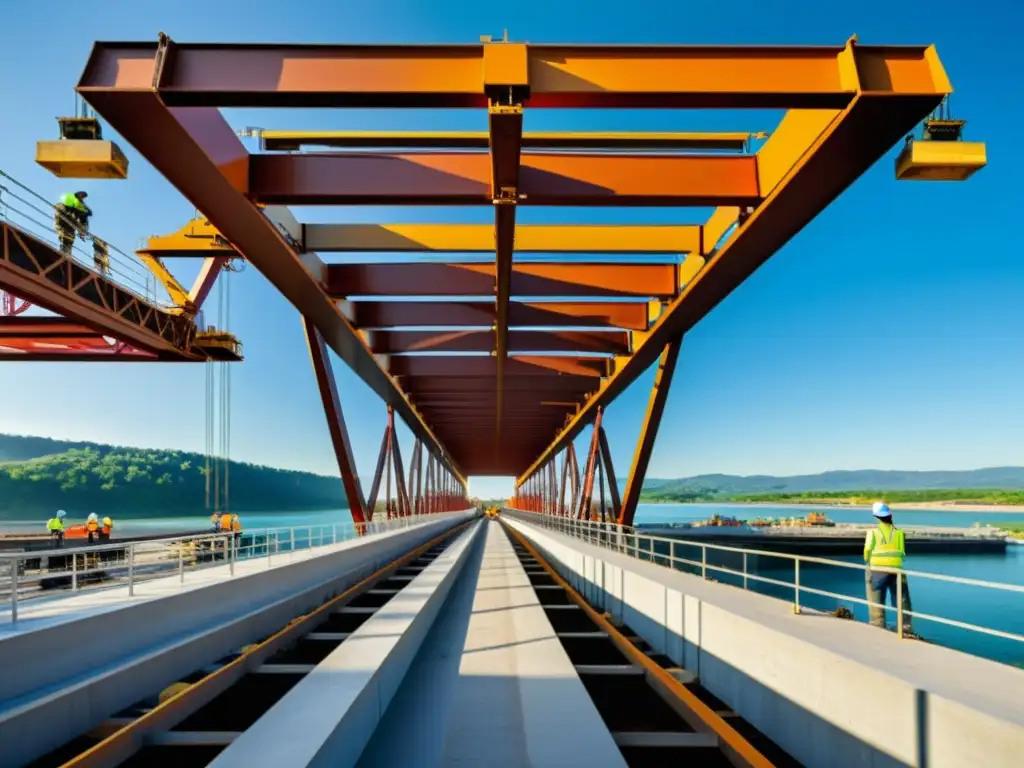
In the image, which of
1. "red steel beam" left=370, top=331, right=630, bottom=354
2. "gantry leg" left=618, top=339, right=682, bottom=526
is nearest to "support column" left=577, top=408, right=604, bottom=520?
"gantry leg" left=618, top=339, right=682, bottom=526

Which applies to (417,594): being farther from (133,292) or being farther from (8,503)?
(8,503)

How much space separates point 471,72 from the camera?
9.18 meters

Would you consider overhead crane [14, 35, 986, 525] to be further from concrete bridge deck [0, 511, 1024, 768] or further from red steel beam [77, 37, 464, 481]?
concrete bridge deck [0, 511, 1024, 768]

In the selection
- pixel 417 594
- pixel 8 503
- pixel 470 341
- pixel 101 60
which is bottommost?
pixel 8 503

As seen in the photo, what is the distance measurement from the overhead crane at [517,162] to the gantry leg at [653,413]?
0.25 feet

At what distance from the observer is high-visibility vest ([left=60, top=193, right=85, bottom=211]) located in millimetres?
17938

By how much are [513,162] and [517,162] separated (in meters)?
0.06

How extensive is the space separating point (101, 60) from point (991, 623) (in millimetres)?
38374

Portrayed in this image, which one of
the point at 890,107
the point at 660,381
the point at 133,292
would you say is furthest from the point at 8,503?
the point at 890,107

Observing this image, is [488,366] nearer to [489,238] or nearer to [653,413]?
[653,413]

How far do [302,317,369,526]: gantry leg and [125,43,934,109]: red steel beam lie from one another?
9.85 meters

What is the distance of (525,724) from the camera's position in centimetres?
600

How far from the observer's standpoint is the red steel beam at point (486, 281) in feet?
55.8

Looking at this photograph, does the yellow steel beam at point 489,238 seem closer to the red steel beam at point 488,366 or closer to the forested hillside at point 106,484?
the red steel beam at point 488,366
